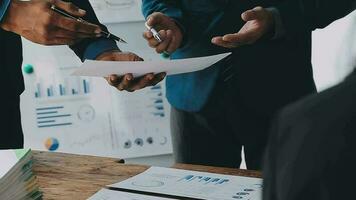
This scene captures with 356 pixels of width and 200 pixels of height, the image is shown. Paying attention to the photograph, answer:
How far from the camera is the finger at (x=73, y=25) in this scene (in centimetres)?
95

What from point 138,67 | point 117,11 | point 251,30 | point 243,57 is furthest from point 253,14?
point 117,11

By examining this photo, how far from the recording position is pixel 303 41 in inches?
51.5

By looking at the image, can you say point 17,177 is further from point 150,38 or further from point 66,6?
point 150,38

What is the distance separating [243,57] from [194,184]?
0.54m

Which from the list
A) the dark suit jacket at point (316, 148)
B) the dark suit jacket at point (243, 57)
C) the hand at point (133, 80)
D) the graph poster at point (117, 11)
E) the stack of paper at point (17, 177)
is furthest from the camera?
the graph poster at point (117, 11)

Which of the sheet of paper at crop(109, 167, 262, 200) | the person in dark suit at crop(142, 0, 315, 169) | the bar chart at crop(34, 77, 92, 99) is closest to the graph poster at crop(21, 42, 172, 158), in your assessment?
the bar chart at crop(34, 77, 92, 99)

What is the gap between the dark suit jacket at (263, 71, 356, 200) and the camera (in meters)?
0.24

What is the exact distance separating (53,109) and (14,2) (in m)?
1.44

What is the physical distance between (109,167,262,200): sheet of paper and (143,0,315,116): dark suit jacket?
43 cm

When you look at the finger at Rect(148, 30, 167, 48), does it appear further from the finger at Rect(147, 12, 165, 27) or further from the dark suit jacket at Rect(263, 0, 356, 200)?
the dark suit jacket at Rect(263, 0, 356, 200)

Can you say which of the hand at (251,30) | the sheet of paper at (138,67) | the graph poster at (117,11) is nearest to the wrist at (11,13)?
the sheet of paper at (138,67)

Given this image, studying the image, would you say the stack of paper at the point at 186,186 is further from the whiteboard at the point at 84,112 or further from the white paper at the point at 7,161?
the whiteboard at the point at 84,112

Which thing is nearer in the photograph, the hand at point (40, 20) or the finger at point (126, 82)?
the hand at point (40, 20)

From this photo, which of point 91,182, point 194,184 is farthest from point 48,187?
point 194,184
